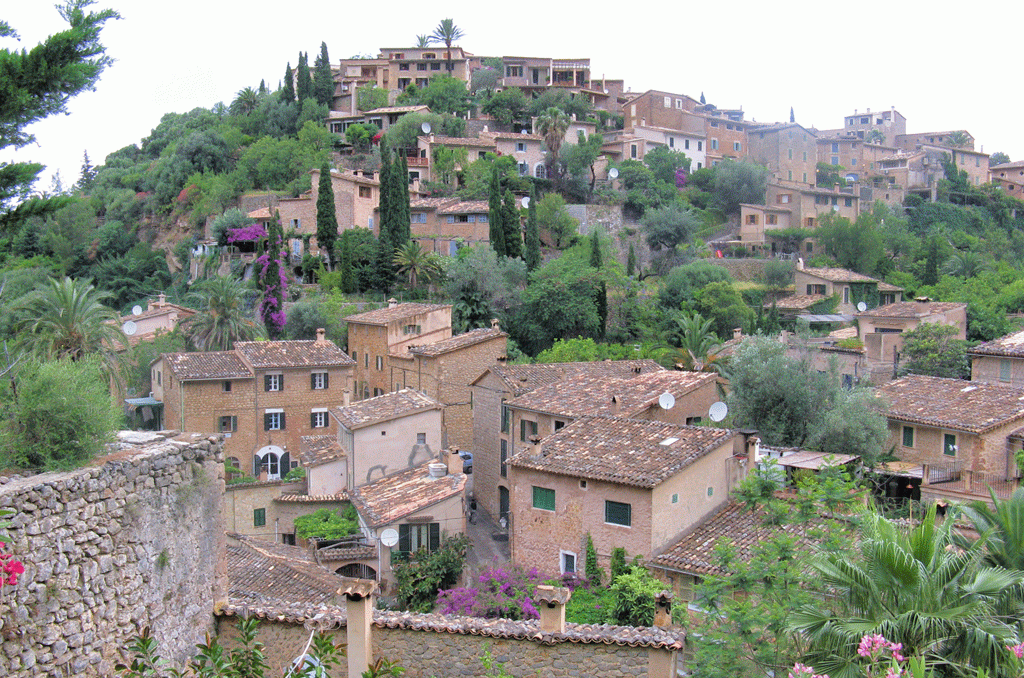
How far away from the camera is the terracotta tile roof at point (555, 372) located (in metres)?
29.0

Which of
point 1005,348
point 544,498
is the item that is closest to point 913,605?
point 544,498

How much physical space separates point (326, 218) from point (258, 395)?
21195 mm

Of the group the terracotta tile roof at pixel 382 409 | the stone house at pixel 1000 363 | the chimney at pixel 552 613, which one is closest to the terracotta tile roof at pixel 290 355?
the terracotta tile roof at pixel 382 409

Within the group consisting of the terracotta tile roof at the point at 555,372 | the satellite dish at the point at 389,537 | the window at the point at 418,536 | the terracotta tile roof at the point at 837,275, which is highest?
the terracotta tile roof at the point at 837,275

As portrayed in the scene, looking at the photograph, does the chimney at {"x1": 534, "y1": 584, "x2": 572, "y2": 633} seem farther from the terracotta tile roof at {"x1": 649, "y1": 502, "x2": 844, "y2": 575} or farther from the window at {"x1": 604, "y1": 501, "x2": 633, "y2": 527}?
the window at {"x1": 604, "y1": 501, "x2": 633, "y2": 527}

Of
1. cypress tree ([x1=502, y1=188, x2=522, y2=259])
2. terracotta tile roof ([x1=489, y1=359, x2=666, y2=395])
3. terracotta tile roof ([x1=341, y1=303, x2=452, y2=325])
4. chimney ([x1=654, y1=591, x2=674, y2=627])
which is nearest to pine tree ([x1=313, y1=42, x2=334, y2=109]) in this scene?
cypress tree ([x1=502, y1=188, x2=522, y2=259])

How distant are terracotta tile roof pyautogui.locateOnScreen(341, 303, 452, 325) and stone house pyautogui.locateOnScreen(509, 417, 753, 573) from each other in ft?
58.2

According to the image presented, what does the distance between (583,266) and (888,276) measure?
76.7 ft

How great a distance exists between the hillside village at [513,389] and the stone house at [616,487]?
0.30 feet

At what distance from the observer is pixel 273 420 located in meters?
32.8

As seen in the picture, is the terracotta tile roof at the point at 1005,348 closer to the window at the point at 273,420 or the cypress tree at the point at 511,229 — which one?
the cypress tree at the point at 511,229

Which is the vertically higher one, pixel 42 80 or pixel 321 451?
pixel 42 80

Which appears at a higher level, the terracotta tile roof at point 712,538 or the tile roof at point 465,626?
the tile roof at point 465,626

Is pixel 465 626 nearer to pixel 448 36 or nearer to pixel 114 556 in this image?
pixel 114 556
